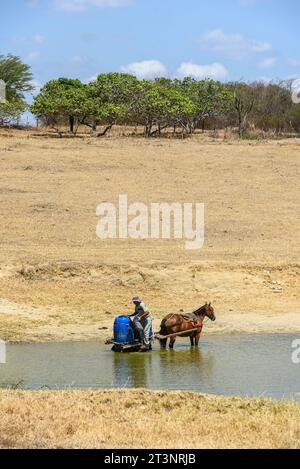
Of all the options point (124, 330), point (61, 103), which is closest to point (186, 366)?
point (124, 330)

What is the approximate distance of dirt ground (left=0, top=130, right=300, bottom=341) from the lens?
2570 cm

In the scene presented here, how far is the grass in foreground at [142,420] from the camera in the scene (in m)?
12.3

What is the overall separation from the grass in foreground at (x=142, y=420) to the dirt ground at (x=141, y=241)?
313 inches

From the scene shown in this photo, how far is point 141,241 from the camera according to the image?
33.0 meters

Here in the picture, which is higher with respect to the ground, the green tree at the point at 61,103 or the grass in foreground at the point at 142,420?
the green tree at the point at 61,103

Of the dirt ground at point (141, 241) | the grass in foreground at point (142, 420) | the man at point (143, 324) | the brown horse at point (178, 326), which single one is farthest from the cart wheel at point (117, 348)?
the grass in foreground at point (142, 420)

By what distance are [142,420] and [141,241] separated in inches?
771

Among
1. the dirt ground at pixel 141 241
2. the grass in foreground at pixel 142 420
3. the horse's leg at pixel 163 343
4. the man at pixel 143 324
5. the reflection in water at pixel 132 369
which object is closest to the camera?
the grass in foreground at pixel 142 420

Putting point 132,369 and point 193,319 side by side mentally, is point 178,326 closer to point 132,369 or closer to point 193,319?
point 193,319

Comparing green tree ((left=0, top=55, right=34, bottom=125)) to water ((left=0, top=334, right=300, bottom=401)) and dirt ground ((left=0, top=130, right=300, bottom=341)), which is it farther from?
water ((left=0, top=334, right=300, bottom=401))

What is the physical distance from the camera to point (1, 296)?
→ 85.8 feet

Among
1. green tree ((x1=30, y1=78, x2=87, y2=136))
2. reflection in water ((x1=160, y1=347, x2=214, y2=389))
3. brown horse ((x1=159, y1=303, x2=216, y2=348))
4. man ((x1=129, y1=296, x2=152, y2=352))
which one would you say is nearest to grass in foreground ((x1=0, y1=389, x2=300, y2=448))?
reflection in water ((x1=160, y1=347, x2=214, y2=389))

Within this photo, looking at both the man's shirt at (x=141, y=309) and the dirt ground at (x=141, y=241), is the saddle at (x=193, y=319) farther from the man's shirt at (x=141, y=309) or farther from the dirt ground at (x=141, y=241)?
the dirt ground at (x=141, y=241)

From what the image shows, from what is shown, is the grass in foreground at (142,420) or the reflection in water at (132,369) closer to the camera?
the grass in foreground at (142,420)
